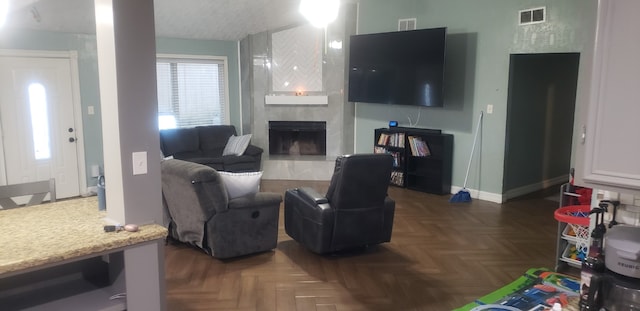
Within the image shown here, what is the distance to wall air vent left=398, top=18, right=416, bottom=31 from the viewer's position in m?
6.68

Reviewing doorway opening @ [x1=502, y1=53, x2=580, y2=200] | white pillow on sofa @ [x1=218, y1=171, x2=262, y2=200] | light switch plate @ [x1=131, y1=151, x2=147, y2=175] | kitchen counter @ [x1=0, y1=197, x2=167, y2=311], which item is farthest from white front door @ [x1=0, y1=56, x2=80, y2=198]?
doorway opening @ [x1=502, y1=53, x2=580, y2=200]

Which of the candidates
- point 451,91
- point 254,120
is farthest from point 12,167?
point 451,91

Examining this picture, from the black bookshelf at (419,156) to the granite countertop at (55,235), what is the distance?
184 inches

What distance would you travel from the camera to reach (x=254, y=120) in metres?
7.75

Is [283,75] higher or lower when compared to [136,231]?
higher

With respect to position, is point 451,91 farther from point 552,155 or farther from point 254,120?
point 254,120

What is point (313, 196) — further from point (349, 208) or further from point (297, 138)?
point (297, 138)

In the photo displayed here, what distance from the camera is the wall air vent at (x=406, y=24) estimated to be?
21.9ft

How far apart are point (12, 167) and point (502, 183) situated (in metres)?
6.07

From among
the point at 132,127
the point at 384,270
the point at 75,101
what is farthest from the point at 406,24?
the point at 132,127

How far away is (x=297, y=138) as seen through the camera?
7.78 metres

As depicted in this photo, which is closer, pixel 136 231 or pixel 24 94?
pixel 136 231

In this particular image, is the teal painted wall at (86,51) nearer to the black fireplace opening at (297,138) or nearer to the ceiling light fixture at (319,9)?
the black fireplace opening at (297,138)

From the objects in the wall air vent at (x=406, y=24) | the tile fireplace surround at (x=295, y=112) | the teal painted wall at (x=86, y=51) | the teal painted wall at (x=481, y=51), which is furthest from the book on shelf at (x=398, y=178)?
the teal painted wall at (x=86, y=51)
